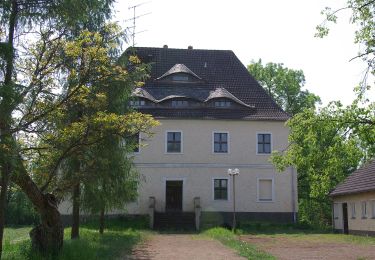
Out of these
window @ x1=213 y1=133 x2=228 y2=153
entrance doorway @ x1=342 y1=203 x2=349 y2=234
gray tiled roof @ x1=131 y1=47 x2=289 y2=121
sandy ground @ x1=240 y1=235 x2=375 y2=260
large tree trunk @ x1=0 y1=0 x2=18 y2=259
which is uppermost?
gray tiled roof @ x1=131 y1=47 x2=289 y2=121

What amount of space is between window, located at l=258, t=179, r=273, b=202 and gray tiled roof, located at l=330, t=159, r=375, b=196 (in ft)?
14.4

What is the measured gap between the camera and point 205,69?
3972cm

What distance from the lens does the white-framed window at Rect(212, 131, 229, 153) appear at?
118 feet

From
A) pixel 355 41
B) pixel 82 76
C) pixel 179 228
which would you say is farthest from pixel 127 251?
pixel 179 228

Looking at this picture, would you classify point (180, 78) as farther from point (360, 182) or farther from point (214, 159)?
point (360, 182)

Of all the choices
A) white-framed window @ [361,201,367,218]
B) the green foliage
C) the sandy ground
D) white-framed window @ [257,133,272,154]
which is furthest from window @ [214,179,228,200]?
the green foliage

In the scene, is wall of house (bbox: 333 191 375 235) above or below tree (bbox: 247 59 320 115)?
below

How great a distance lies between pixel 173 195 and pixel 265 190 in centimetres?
656

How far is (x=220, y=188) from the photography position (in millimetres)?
35438

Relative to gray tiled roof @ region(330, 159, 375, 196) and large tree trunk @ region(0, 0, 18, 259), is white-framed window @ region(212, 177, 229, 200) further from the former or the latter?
large tree trunk @ region(0, 0, 18, 259)

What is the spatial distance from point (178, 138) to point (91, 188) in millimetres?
19385

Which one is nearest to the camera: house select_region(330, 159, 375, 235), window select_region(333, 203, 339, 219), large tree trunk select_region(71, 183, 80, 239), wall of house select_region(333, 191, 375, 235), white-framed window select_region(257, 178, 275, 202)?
large tree trunk select_region(71, 183, 80, 239)

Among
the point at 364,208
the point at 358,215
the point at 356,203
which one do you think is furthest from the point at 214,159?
the point at 364,208

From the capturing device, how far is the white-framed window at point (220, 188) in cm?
3525
